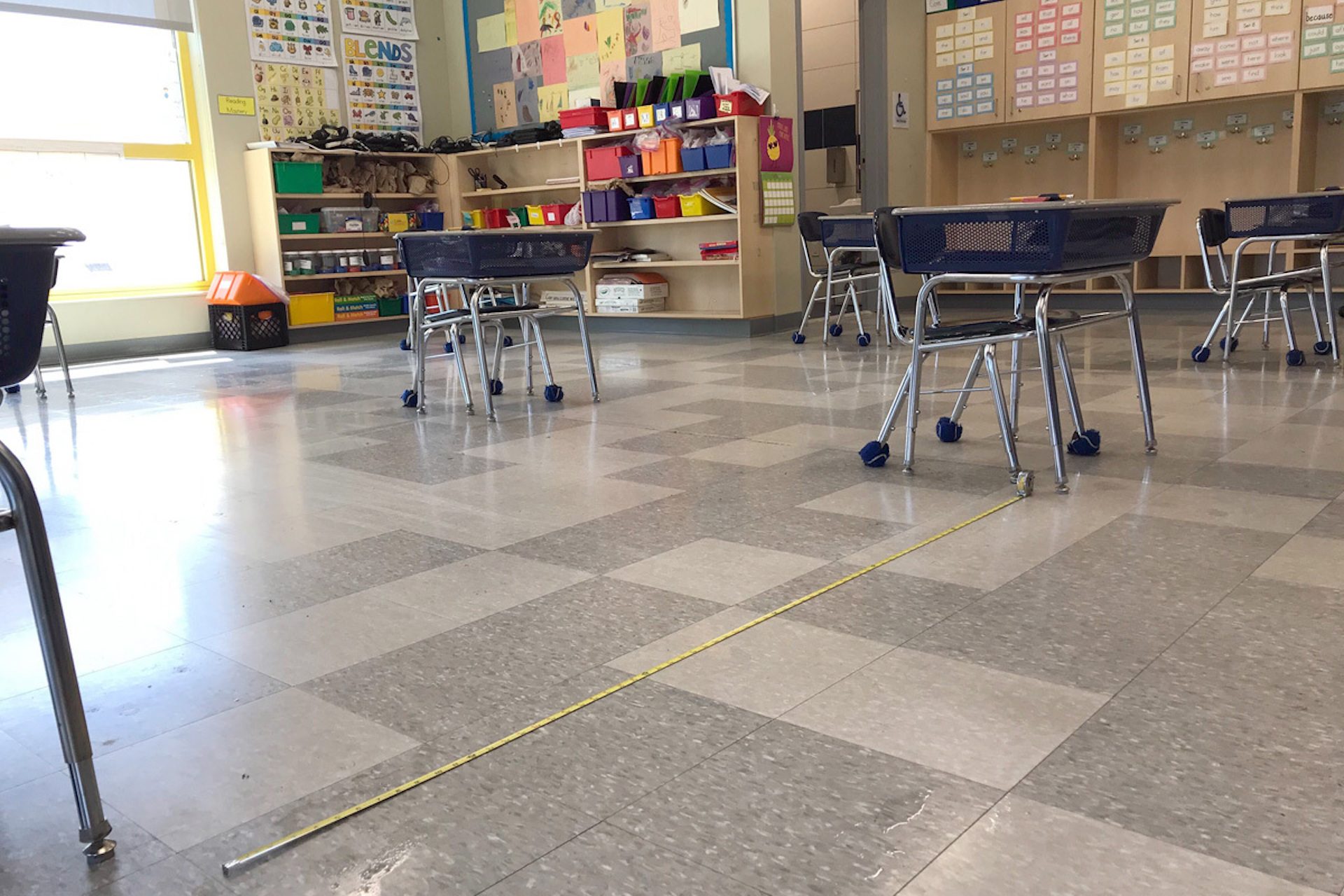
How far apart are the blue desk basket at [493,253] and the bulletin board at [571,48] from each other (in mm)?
3517

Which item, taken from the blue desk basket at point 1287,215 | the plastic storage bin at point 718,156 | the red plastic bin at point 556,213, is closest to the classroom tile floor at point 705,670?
the blue desk basket at point 1287,215

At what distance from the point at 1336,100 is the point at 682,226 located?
441 centimetres

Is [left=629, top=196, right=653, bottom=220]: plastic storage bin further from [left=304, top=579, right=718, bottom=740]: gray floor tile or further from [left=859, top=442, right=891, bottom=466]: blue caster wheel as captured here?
[left=304, top=579, right=718, bottom=740]: gray floor tile

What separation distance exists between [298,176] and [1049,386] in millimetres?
6610

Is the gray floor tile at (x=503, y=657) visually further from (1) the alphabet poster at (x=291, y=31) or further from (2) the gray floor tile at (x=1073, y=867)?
(1) the alphabet poster at (x=291, y=31)

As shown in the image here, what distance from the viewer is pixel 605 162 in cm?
759

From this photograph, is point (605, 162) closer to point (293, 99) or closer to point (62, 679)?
point (293, 99)

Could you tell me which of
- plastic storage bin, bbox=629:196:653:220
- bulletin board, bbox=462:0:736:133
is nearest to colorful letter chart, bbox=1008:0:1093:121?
bulletin board, bbox=462:0:736:133

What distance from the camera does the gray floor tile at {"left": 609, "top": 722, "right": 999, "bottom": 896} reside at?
1193mm

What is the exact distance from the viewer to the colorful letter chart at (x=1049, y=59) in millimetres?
7879

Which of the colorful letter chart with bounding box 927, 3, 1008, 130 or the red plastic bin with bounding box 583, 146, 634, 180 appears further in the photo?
the colorful letter chart with bounding box 927, 3, 1008, 130

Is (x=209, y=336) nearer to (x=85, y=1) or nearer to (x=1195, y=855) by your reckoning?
(x=85, y=1)

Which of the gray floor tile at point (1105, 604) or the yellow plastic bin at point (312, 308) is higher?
the yellow plastic bin at point (312, 308)

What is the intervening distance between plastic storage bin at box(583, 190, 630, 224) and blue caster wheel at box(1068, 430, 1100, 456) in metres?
4.92
